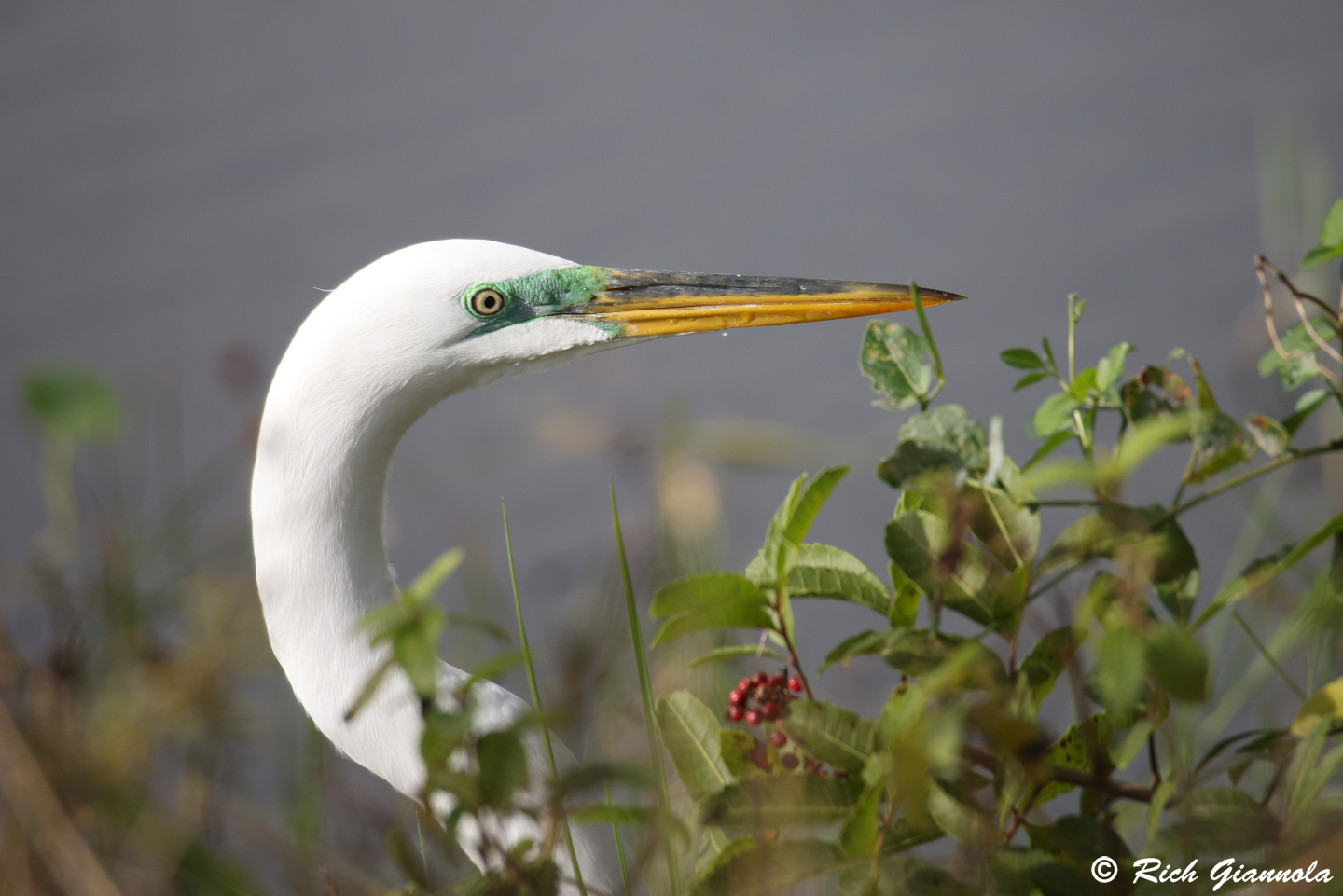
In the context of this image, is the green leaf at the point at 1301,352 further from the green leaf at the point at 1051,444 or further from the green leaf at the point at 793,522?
the green leaf at the point at 793,522

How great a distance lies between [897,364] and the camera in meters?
0.71

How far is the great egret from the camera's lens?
1.10 meters

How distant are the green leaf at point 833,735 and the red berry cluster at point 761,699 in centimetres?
5

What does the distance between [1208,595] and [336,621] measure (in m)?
2.35

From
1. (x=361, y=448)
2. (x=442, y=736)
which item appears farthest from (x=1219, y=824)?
(x=361, y=448)

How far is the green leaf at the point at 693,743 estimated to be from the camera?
28.0 inches

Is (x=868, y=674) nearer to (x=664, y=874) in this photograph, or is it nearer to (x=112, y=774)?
(x=664, y=874)

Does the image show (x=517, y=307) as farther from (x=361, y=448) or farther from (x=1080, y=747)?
Result: (x=1080, y=747)

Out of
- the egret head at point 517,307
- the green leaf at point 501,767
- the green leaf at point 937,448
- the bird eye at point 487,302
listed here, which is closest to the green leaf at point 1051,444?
the green leaf at point 937,448

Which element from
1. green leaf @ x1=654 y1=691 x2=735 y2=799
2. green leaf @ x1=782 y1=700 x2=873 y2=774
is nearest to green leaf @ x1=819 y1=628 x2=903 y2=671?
green leaf @ x1=782 y1=700 x2=873 y2=774

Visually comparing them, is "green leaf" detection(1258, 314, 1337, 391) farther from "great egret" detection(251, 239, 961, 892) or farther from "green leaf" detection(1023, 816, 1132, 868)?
"great egret" detection(251, 239, 961, 892)

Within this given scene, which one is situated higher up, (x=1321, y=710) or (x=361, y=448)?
(x=361, y=448)

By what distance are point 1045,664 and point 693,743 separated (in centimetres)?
26

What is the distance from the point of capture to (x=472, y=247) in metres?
1.20
